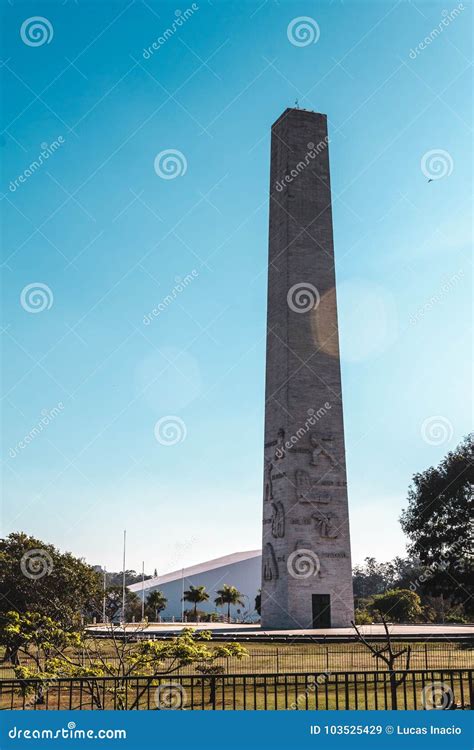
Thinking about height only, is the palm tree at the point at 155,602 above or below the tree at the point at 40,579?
below

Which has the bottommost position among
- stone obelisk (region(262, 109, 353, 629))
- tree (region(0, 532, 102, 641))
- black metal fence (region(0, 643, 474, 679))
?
black metal fence (region(0, 643, 474, 679))

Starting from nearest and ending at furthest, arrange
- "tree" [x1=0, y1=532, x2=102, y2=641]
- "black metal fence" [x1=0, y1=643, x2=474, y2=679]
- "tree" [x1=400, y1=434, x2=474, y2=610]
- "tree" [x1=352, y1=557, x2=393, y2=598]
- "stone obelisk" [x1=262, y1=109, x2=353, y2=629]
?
"black metal fence" [x1=0, y1=643, x2=474, y2=679], "tree" [x1=0, y1=532, x2=102, y2=641], "stone obelisk" [x1=262, y1=109, x2=353, y2=629], "tree" [x1=400, y1=434, x2=474, y2=610], "tree" [x1=352, y1=557, x2=393, y2=598]

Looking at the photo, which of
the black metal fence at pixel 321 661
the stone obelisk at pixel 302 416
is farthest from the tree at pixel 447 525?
the black metal fence at pixel 321 661

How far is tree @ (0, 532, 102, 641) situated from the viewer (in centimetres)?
3097

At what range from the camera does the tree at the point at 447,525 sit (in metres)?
52.6

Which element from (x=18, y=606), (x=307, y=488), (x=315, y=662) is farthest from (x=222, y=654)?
(x=307, y=488)

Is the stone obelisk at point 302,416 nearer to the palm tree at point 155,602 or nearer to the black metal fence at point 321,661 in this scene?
the black metal fence at point 321,661

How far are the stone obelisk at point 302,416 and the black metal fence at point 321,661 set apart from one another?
9490 millimetres

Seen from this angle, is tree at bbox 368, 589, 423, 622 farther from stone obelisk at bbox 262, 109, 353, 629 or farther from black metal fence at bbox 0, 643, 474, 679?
black metal fence at bbox 0, 643, 474, 679

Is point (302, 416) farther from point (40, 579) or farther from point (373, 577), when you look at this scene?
point (373, 577)

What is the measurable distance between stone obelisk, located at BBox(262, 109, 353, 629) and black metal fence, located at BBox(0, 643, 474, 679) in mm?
9490

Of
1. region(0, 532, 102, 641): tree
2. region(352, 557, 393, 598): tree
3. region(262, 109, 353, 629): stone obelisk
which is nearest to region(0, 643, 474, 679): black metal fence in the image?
region(0, 532, 102, 641): tree

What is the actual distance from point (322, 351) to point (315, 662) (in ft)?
62.2

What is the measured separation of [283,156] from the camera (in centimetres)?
4225
